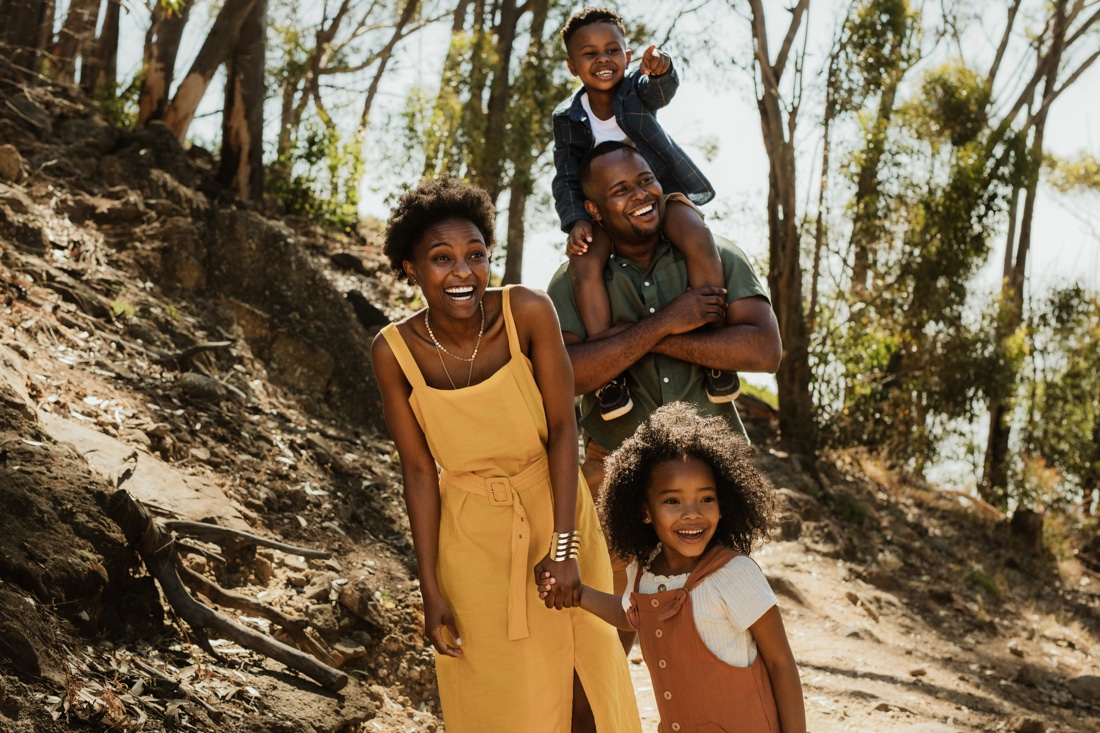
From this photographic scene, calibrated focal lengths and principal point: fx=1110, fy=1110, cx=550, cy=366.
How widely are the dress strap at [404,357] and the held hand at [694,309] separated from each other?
81 centimetres

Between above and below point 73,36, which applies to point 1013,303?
below

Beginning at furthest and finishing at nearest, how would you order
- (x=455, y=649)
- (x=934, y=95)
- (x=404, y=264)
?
(x=934, y=95)
(x=404, y=264)
(x=455, y=649)

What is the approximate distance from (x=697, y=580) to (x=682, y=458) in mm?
334

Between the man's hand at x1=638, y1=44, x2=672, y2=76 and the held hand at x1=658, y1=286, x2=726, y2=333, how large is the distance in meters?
1.06

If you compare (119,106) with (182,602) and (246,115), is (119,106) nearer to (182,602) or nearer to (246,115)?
(246,115)

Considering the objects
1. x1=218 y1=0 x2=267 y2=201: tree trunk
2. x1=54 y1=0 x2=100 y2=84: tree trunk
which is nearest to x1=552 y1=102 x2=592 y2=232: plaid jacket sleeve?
x1=218 y1=0 x2=267 y2=201: tree trunk

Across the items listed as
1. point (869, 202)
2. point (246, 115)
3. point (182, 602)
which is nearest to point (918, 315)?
point (869, 202)

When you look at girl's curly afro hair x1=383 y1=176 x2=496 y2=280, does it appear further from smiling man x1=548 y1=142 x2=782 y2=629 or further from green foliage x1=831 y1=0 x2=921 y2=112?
green foliage x1=831 y1=0 x2=921 y2=112

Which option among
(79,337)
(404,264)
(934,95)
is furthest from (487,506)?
(934,95)

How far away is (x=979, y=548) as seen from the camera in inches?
512

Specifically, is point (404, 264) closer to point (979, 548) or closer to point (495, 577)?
point (495, 577)

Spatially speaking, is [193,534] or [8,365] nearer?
[193,534]

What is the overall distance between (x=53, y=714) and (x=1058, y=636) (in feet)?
32.0

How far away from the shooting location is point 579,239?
147 inches
